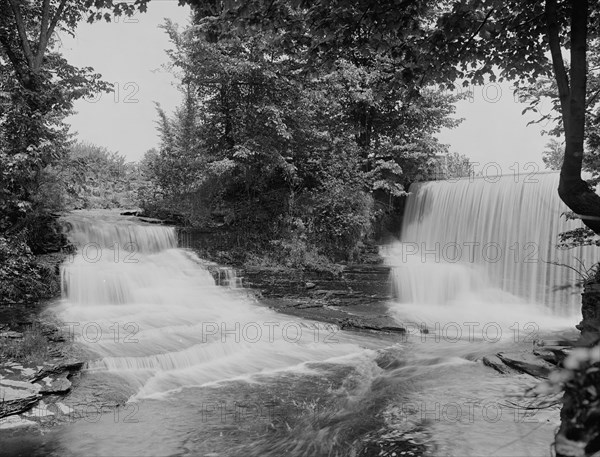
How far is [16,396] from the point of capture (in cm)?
585

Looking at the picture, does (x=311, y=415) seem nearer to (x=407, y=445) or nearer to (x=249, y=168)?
(x=407, y=445)

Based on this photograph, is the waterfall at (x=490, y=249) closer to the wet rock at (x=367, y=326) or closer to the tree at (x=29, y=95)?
the wet rock at (x=367, y=326)

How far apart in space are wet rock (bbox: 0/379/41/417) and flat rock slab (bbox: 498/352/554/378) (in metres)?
7.22

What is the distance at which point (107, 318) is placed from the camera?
9.20 meters

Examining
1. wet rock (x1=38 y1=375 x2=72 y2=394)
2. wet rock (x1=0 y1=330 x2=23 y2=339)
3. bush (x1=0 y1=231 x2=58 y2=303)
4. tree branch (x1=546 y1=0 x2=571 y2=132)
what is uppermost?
tree branch (x1=546 y1=0 x2=571 y2=132)

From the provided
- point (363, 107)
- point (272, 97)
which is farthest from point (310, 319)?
point (363, 107)

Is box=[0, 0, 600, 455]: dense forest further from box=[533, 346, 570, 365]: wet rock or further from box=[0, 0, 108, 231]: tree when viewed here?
box=[533, 346, 570, 365]: wet rock

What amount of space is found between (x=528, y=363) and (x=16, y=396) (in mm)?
7557

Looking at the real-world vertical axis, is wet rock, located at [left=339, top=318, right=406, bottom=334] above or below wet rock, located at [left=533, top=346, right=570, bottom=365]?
below

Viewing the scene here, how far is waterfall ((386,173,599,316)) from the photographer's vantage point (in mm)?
13430


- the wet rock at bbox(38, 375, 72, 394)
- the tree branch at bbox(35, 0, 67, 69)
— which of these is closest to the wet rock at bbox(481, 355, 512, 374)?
the wet rock at bbox(38, 375, 72, 394)

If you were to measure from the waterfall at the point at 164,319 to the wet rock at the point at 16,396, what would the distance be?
1146mm

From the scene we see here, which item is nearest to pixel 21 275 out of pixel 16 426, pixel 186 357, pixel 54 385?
pixel 54 385

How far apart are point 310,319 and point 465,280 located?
6377 mm
